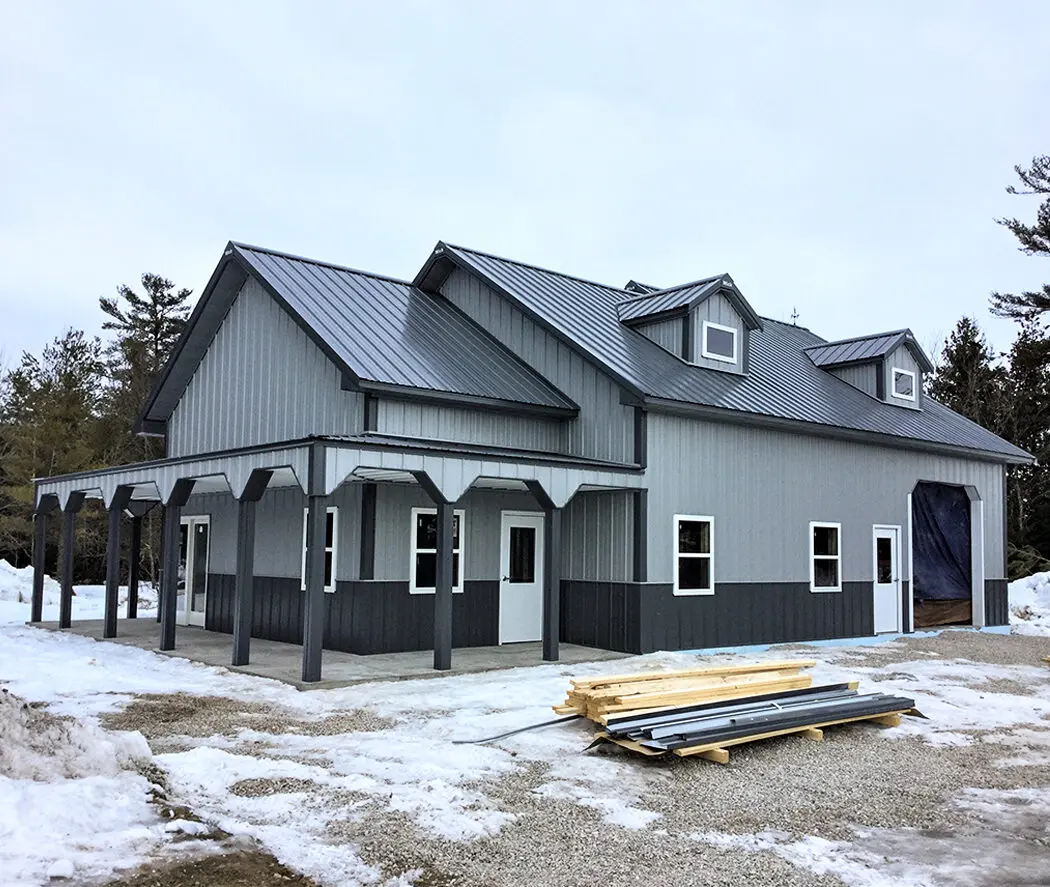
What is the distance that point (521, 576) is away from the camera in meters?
14.7

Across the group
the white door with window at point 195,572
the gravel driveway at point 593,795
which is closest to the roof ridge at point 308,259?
the white door with window at point 195,572

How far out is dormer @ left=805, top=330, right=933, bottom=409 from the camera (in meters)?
19.5

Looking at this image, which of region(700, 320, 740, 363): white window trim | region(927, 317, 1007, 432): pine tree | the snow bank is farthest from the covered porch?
region(927, 317, 1007, 432): pine tree

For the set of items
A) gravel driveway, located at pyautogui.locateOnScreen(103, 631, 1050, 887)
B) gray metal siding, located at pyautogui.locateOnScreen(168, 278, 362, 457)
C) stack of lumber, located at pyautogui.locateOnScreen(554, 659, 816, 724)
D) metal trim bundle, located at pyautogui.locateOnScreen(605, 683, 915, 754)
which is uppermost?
gray metal siding, located at pyautogui.locateOnScreen(168, 278, 362, 457)

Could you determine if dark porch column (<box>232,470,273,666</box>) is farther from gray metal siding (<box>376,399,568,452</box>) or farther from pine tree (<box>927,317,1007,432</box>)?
pine tree (<box>927,317,1007,432</box>)

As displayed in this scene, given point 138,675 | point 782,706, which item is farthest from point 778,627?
point 138,675

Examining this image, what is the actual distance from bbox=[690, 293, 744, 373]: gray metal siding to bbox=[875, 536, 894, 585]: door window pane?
4233 mm

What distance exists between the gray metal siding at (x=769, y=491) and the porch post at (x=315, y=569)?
5144 millimetres

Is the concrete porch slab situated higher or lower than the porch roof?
lower

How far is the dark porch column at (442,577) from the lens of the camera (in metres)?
11.3

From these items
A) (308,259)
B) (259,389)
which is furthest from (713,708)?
(308,259)

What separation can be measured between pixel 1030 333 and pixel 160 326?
1329 inches

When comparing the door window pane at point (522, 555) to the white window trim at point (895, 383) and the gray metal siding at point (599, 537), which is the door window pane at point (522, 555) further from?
the white window trim at point (895, 383)

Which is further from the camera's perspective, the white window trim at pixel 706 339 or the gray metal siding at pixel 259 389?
the white window trim at pixel 706 339
